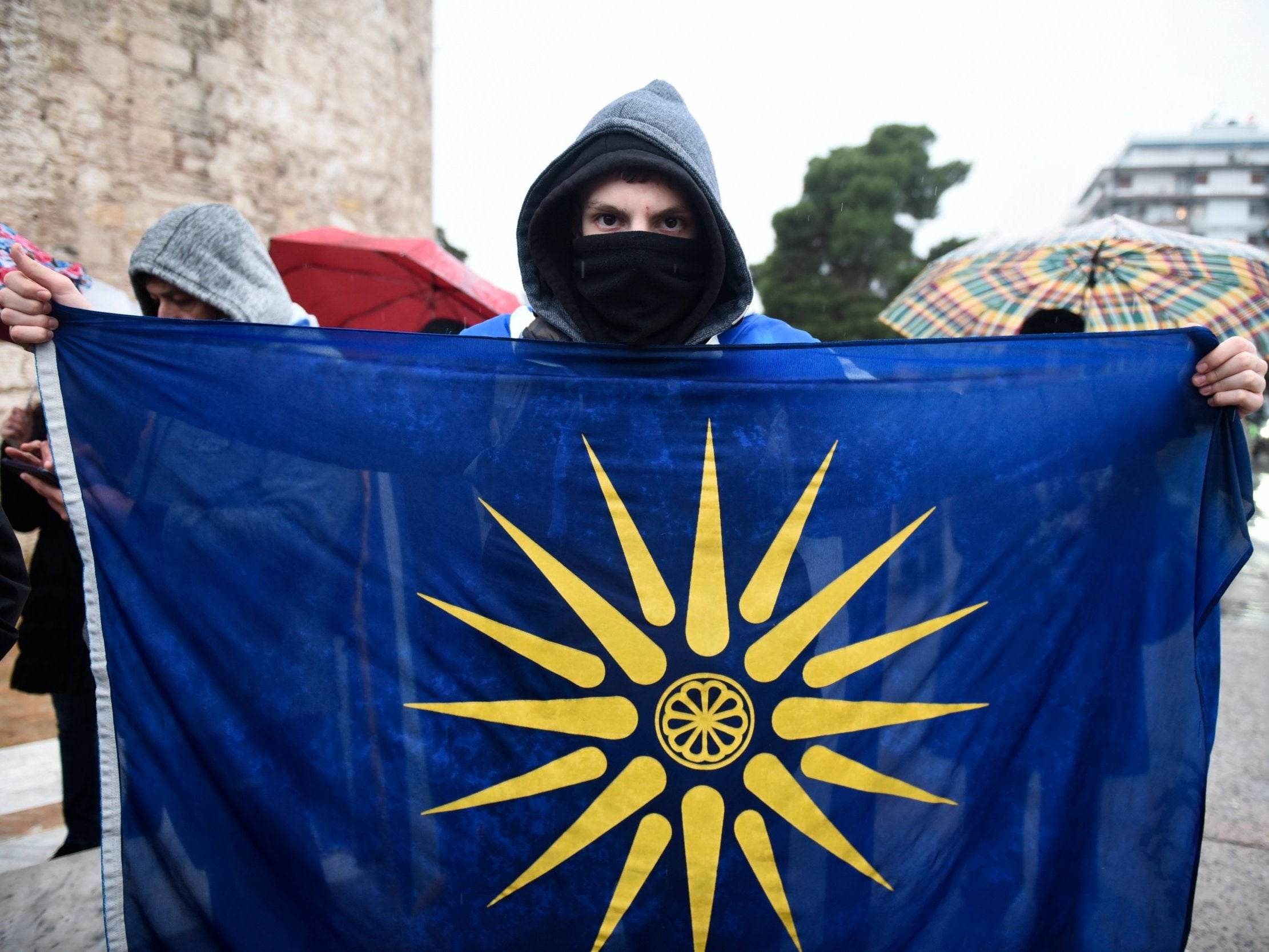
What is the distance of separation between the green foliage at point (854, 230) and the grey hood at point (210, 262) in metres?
17.9

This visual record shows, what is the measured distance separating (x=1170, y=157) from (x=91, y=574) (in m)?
80.8

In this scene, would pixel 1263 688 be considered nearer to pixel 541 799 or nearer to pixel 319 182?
pixel 541 799

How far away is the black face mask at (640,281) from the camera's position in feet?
4.95

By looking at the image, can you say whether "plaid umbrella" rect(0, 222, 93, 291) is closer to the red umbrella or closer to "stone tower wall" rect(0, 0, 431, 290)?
the red umbrella

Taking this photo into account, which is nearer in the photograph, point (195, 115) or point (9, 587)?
point (9, 587)

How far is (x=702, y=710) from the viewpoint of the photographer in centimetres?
134

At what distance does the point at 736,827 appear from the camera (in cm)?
134

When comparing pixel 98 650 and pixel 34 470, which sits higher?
pixel 34 470

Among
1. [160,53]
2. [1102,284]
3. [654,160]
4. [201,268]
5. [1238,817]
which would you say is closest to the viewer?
[654,160]

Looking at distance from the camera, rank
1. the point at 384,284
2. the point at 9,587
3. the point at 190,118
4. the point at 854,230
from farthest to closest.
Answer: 1. the point at 854,230
2. the point at 190,118
3. the point at 384,284
4. the point at 9,587

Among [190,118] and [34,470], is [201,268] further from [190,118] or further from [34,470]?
[190,118]

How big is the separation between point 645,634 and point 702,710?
0.16 m

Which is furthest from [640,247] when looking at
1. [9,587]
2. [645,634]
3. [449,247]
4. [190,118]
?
[449,247]

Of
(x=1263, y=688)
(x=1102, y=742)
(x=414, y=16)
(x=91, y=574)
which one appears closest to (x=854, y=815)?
(x=1102, y=742)
